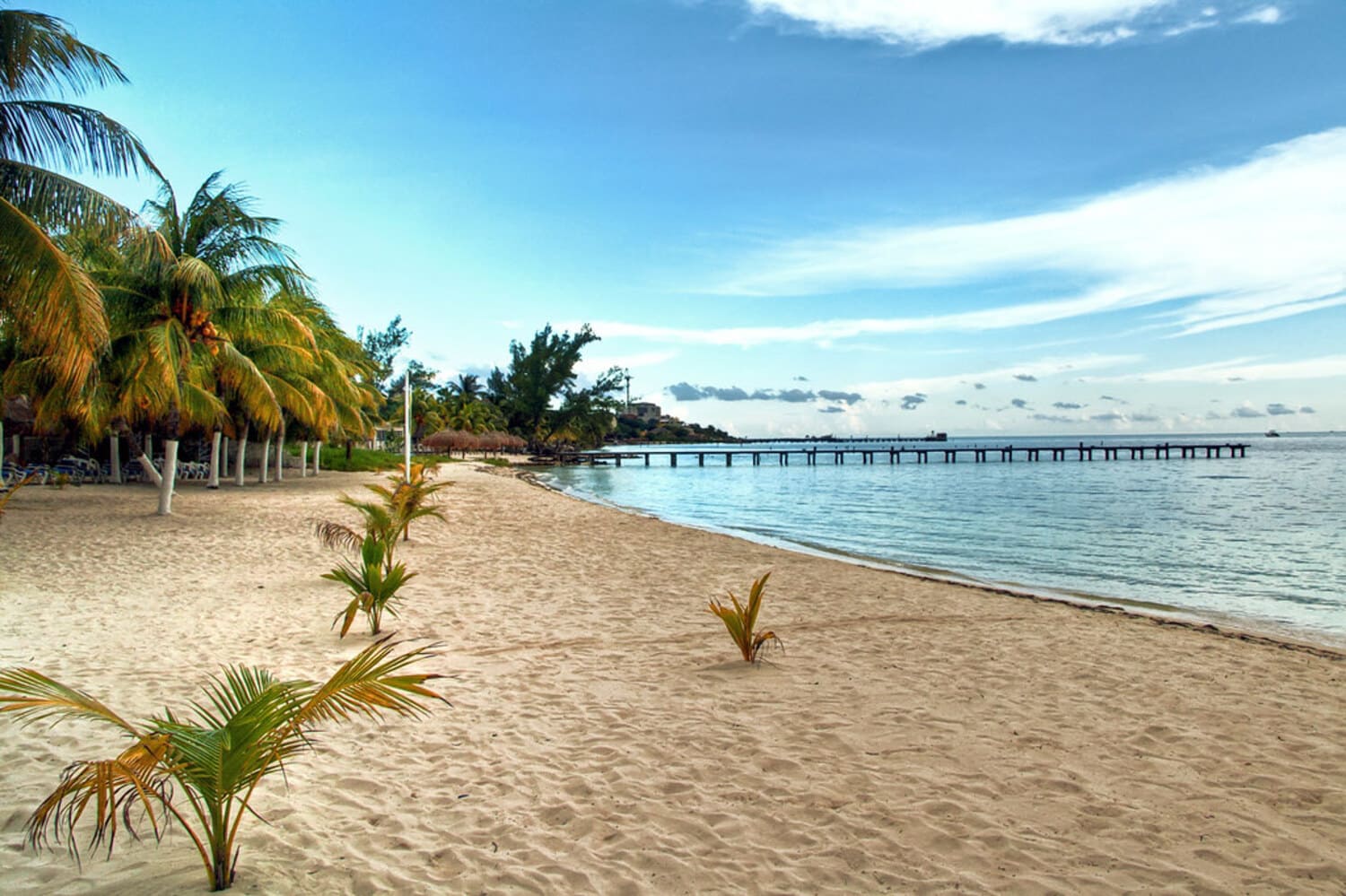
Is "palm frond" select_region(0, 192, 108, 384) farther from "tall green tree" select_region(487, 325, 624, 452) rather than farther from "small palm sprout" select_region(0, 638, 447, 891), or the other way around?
"tall green tree" select_region(487, 325, 624, 452)

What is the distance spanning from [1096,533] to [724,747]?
18127 mm

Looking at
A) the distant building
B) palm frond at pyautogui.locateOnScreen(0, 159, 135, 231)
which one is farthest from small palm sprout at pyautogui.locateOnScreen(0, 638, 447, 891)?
the distant building

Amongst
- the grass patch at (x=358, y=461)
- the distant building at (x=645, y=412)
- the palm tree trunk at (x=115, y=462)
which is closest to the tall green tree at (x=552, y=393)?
the grass patch at (x=358, y=461)

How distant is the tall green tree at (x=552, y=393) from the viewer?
70.2 m

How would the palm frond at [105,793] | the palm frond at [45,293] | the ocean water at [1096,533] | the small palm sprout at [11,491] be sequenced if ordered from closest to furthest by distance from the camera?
the palm frond at [105,793]
the small palm sprout at [11,491]
the palm frond at [45,293]
the ocean water at [1096,533]

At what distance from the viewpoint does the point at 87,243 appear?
46.9ft

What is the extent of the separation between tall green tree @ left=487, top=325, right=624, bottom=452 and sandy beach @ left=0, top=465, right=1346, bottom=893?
61.8 meters

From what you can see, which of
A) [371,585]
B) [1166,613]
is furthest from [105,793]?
[1166,613]

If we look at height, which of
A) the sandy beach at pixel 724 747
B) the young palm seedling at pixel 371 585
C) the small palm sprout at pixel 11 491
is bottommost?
the sandy beach at pixel 724 747

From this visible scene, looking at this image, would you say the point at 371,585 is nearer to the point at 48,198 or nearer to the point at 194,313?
the point at 48,198

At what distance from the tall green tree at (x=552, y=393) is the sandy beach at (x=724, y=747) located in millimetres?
61758

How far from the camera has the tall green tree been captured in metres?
70.2

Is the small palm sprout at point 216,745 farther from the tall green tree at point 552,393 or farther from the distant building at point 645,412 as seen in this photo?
the distant building at point 645,412

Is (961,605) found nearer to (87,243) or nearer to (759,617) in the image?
(759,617)
